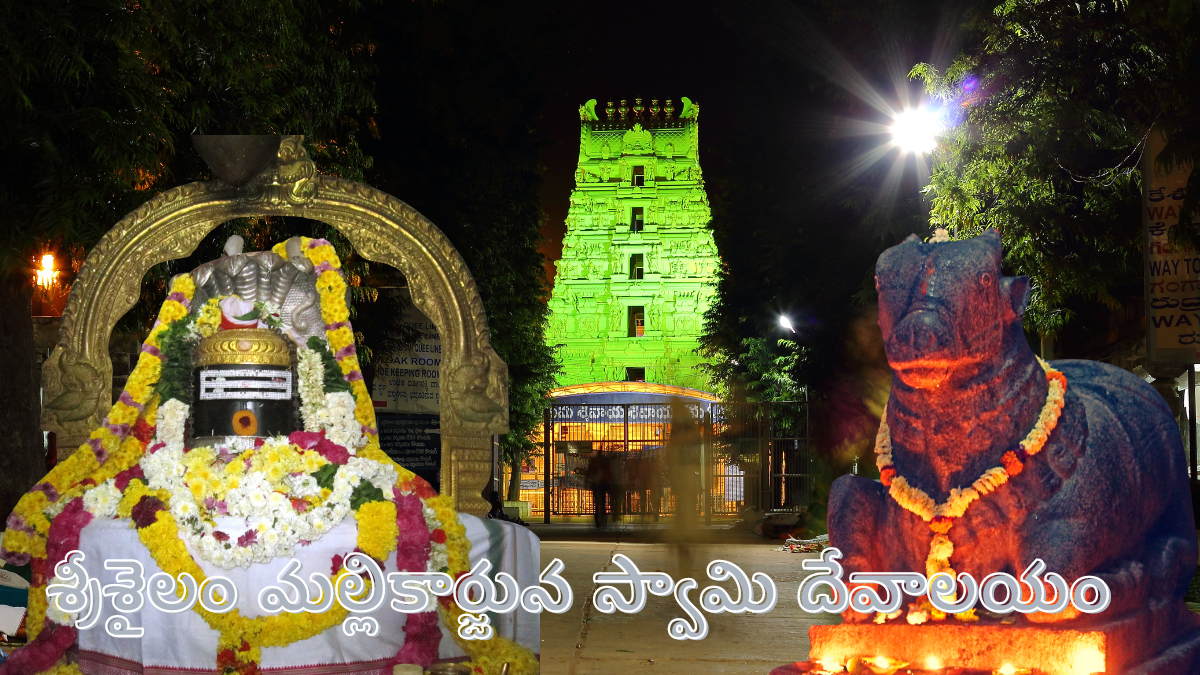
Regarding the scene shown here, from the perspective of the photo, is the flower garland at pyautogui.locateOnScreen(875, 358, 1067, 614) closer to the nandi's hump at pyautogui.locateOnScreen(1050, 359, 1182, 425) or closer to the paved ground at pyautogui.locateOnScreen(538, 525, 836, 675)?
the nandi's hump at pyautogui.locateOnScreen(1050, 359, 1182, 425)

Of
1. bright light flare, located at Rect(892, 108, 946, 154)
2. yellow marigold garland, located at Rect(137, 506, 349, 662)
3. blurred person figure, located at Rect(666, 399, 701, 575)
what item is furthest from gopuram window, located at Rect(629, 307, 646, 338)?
yellow marigold garland, located at Rect(137, 506, 349, 662)

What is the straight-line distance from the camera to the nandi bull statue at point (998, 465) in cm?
381

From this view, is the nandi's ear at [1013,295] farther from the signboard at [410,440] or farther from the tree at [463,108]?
the signboard at [410,440]

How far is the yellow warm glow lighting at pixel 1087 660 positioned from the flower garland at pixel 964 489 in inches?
19.0

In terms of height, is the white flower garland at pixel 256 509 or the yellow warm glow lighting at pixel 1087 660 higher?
the white flower garland at pixel 256 509

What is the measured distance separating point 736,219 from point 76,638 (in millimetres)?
22948

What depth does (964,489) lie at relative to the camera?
→ 3.89m

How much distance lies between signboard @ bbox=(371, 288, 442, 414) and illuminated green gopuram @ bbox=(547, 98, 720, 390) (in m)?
41.9

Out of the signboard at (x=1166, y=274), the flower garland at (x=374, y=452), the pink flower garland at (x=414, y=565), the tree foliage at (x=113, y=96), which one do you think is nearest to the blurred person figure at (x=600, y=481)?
the tree foliage at (x=113, y=96)

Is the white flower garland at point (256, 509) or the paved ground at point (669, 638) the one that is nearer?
the white flower garland at point (256, 509)

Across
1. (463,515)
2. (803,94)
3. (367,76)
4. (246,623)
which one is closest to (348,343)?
(463,515)

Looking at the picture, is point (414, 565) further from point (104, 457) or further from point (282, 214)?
point (282, 214)

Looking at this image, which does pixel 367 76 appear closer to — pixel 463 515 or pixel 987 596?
pixel 463 515

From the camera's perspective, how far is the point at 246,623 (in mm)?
5906
